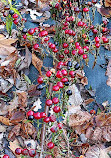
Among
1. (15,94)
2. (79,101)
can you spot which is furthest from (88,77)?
(15,94)

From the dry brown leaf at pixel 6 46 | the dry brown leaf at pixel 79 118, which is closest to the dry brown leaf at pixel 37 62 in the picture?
the dry brown leaf at pixel 6 46

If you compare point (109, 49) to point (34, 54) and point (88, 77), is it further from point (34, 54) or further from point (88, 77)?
point (34, 54)

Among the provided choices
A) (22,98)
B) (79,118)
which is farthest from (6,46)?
(79,118)

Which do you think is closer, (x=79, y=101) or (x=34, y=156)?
(x=34, y=156)

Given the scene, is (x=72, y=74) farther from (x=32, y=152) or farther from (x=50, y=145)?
(x=32, y=152)

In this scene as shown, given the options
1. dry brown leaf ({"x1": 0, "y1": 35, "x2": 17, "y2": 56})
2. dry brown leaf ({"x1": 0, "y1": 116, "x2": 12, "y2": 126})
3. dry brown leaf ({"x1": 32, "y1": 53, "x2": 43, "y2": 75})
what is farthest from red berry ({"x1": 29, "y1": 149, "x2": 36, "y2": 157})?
dry brown leaf ({"x1": 0, "y1": 35, "x2": 17, "y2": 56})

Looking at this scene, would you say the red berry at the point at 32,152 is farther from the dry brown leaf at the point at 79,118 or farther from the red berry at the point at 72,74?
the red berry at the point at 72,74
